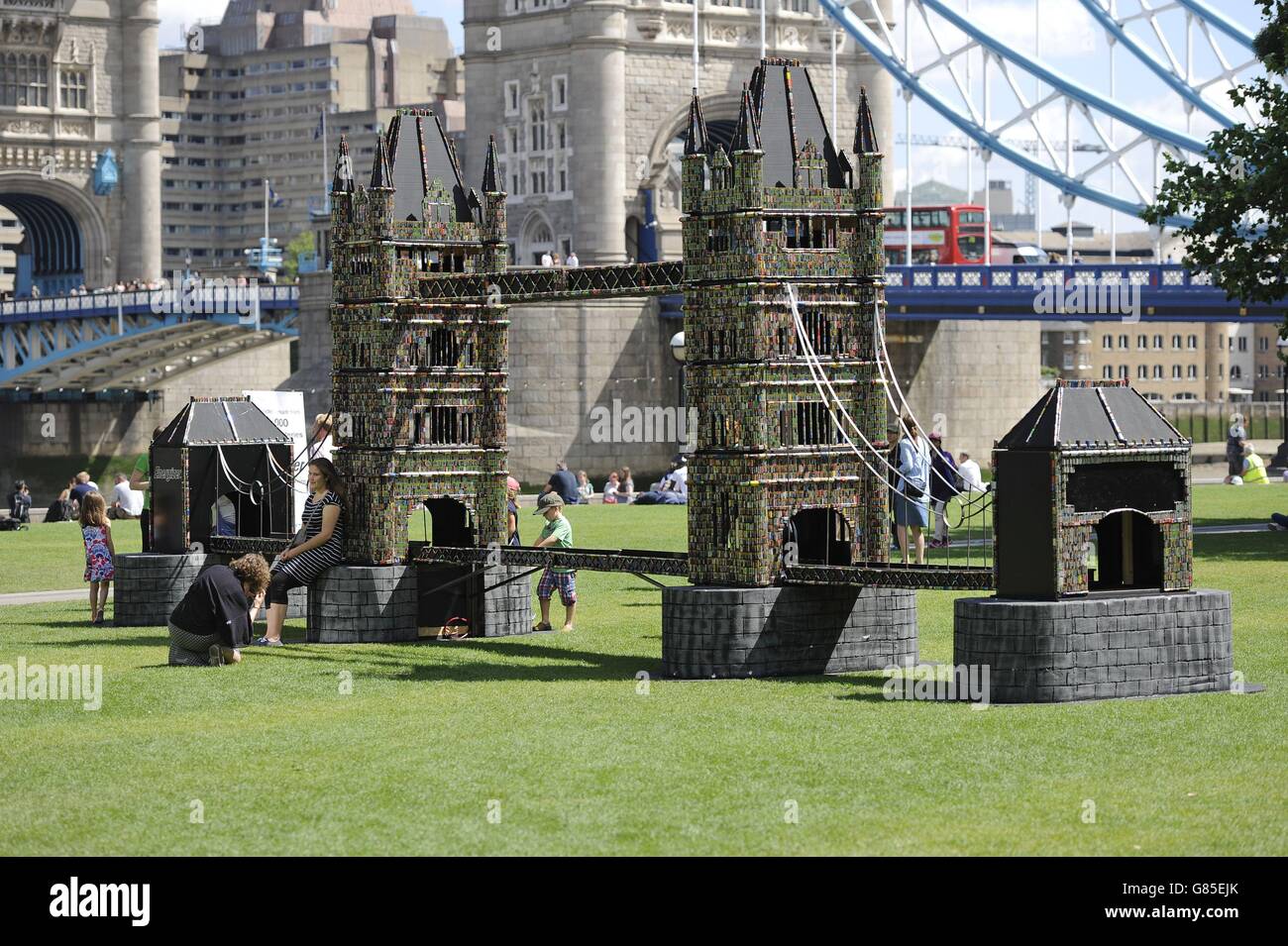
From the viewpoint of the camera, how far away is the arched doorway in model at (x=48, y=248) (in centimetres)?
10462

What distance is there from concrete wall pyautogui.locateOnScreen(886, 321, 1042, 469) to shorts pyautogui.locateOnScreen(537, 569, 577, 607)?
46871 millimetres

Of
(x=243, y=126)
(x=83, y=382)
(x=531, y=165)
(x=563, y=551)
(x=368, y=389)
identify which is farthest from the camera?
(x=243, y=126)

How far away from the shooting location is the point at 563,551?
1958cm

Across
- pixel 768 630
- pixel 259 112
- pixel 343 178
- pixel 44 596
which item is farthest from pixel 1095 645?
pixel 259 112

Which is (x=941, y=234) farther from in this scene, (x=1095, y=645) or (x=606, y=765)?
(x=606, y=765)

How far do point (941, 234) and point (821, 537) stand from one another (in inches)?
2060

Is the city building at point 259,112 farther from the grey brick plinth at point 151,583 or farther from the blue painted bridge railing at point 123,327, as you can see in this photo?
the grey brick plinth at point 151,583

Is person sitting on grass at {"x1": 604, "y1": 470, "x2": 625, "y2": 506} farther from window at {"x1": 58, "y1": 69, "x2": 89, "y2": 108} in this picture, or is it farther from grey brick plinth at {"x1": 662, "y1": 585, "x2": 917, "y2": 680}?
window at {"x1": 58, "y1": 69, "x2": 89, "y2": 108}

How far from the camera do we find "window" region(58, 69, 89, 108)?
102 m

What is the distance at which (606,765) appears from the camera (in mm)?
13469

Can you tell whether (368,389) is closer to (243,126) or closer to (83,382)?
(83,382)

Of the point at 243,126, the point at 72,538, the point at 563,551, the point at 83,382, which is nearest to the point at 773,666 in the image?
the point at 563,551

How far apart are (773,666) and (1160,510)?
132 inches

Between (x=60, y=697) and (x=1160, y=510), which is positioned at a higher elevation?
(x=1160, y=510)
